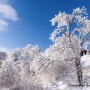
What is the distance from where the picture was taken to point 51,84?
101 ft

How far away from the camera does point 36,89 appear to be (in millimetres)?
23000

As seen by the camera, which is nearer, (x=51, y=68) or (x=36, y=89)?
(x=36, y=89)

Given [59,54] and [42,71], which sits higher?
[59,54]

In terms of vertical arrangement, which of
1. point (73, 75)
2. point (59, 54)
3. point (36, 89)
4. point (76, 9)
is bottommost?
point (36, 89)

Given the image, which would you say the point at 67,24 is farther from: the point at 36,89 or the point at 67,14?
the point at 36,89

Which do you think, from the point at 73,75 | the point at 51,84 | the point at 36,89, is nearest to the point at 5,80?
the point at 36,89

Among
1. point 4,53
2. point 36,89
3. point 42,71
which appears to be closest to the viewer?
point 36,89

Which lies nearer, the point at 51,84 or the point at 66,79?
the point at 51,84

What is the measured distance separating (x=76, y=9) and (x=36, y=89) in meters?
14.8

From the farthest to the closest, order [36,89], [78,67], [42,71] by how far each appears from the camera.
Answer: [42,71]
[78,67]
[36,89]

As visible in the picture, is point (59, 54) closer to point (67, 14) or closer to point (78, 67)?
point (78, 67)

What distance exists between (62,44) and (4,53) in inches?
2959

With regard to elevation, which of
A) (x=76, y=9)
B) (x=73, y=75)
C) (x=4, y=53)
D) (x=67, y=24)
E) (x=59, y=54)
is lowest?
(x=73, y=75)

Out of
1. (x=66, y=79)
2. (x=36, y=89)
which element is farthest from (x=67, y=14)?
(x=36, y=89)
